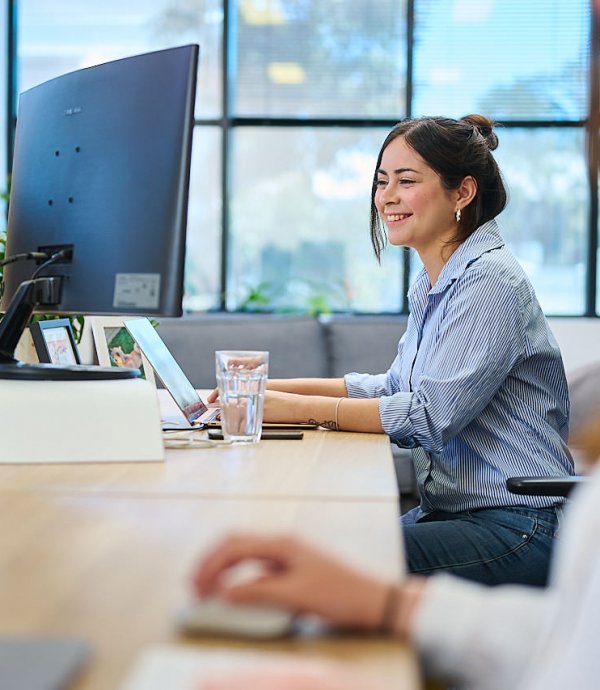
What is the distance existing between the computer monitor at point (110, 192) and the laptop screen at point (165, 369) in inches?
8.2

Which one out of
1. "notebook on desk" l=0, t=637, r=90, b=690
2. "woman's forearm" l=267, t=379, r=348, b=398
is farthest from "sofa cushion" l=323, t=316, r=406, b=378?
"notebook on desk" l=0, t=637, r=90, b=690

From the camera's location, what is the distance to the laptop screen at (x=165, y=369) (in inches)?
63.6

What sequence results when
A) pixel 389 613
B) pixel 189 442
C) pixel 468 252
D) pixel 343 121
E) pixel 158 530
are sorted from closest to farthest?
pixel 389 613 < pixel 158 530 < pixel 189 442 < pixel 468 252 < pixel 343 121

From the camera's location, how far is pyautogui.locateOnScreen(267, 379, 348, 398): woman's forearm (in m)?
1.90

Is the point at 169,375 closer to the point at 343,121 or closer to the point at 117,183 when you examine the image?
the point at 117,183

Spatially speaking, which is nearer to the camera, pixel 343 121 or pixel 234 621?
pixel 234 621

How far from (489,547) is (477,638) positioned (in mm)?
843

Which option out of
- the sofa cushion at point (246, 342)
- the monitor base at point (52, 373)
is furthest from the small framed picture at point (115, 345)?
the sofa cushion at point (246, 342)

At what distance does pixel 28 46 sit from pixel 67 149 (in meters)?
3.68

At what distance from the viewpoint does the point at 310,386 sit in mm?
1938

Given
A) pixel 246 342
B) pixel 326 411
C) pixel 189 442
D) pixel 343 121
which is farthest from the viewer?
pixel 343 121

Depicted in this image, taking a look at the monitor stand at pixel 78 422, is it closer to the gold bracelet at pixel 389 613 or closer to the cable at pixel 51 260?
the cable at pixel 51 260

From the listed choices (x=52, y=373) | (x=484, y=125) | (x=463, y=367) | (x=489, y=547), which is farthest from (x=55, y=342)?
(x=484, y=125)

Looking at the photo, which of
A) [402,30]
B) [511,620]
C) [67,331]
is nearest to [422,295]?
[67,331]
